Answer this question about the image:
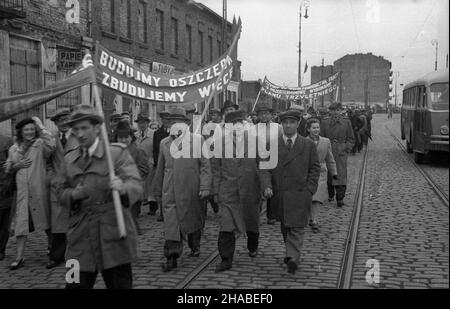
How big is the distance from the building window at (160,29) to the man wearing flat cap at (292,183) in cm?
1922

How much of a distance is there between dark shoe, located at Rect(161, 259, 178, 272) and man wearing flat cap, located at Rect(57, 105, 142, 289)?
6.59 feet

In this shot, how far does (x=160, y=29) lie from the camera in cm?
2517

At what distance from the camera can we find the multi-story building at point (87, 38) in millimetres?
14820

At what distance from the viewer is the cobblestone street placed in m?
5.86

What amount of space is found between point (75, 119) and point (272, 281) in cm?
280

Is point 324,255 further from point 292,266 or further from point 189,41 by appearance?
point 189,41

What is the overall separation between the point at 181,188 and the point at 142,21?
58.4 ft

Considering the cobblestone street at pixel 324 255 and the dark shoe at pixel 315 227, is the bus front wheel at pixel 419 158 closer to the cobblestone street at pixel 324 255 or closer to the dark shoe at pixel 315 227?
the cobblestone street at pixel 324 255

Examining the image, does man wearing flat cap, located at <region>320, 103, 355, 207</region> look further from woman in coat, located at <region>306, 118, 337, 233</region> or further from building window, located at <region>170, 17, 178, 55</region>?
building window, located at <region>170, 17, 178, 55</region>

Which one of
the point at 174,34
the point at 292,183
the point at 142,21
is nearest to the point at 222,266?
the point at 292,183

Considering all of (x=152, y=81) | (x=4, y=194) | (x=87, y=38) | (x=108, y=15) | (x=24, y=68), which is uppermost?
(x=108, y=15)

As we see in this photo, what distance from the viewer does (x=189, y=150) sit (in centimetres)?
690

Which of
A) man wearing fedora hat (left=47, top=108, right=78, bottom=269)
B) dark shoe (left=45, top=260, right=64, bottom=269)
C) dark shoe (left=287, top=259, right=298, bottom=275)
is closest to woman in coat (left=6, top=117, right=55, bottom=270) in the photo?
man wearing fedora hat (left=47, top=108, right=78, bottom=269)

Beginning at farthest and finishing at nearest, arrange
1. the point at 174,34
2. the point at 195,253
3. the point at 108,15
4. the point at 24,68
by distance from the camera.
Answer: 1. the point at 174,34
2. the point at 108,15
3. the point at 24,68
4. the point at 195,253
